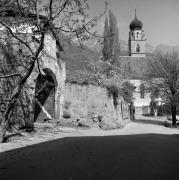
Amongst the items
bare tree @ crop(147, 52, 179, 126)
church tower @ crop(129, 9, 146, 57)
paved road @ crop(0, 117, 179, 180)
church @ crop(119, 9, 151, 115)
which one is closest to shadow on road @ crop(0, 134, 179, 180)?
paved road @ crop(0, 117, 179, 180)

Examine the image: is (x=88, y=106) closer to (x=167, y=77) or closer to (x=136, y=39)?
(x=167, y=77)

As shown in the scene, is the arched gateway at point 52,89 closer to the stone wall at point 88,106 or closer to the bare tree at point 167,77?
the stone wall at point 88,106

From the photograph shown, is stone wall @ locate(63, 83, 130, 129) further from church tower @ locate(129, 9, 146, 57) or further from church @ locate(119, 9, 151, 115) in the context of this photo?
church tower @ locate(129, 9, 146, 57)

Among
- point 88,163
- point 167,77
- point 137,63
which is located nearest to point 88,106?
point 88,163

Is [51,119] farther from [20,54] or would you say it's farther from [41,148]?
[41,148]

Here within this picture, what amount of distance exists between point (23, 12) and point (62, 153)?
6.16 meters

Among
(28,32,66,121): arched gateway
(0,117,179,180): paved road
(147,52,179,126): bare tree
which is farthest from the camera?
(147,52,179,126): bare tree

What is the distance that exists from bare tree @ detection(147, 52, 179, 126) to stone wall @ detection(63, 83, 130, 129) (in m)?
10.7

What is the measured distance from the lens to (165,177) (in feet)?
17.4

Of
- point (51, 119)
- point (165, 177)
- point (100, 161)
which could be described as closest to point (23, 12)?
point (100, 161)

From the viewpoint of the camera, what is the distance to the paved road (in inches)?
214

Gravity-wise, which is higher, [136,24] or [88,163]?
[136,24]

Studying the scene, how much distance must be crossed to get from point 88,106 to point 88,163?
1251cm

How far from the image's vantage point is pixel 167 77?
95.6 ft
